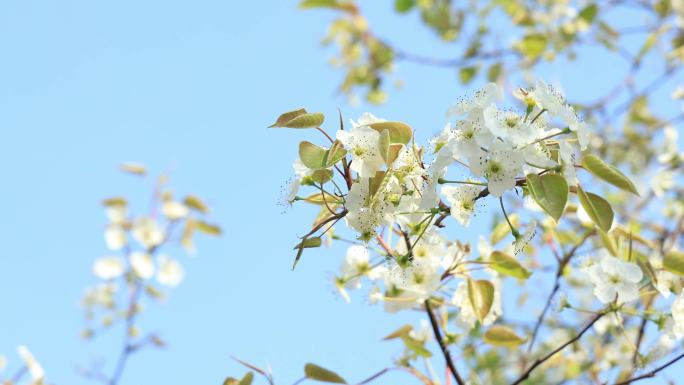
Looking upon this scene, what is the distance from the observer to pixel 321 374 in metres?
1.09

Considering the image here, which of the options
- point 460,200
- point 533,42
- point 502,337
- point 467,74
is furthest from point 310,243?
point 467,74

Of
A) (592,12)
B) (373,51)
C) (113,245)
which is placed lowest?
(113,245)

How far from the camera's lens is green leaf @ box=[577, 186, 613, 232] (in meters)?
0.87

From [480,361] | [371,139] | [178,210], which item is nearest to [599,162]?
[371,139]

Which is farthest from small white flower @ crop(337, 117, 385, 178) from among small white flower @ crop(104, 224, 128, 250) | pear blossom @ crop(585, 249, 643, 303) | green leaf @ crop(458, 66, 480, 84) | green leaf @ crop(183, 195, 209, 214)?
green leaf @ crop(458, 66, 480, 84)

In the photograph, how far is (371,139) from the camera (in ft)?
3.00

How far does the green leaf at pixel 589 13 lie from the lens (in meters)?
2.92

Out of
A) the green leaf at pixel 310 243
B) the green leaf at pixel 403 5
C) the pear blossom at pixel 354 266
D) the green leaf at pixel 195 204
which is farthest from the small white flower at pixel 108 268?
the green leaf at pixel 403 5

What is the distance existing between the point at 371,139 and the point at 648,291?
69cm

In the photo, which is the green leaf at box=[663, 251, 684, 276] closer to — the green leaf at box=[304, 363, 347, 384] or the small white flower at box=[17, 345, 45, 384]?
the green leaf at box=[304, 363, 347, 384]

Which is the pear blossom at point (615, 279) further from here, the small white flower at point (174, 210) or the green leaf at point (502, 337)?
the small white flower at point (174, 210)

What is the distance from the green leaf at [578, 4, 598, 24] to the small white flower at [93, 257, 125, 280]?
2.01 m

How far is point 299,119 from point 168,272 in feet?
5.06

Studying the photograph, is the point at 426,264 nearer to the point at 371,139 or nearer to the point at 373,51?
the point at 371,139
